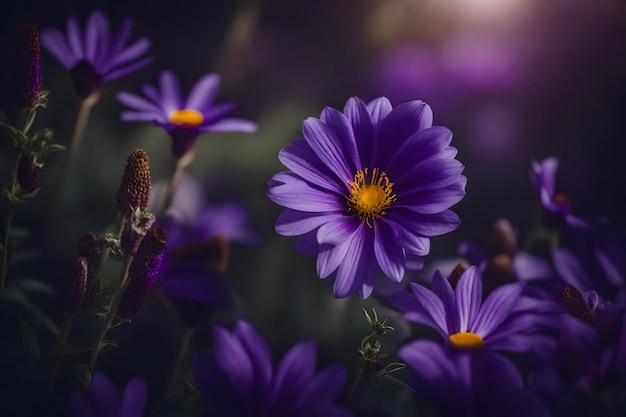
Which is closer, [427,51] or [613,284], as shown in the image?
[613,284]

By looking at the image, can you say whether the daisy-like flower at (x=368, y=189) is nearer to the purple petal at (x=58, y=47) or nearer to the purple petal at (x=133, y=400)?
the purple petal at (x=133, y=400)

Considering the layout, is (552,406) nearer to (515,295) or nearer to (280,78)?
(515,295)

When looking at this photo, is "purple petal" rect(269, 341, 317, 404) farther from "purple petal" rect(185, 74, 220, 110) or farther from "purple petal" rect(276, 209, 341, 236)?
"purple petal" rect(185, 74, 220, 110)

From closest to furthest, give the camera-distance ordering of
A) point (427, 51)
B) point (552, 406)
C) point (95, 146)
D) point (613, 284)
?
point (552, 406) < point (613, 284) < point (95, 146) < point (427, 51)

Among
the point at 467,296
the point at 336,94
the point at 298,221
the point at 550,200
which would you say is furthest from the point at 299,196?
the point at 336,94

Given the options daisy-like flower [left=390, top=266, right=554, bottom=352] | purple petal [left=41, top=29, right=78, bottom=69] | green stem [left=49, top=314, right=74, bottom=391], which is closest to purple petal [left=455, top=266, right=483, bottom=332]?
daisy-like flower [left=390, top=266, right=554, bottom=352]

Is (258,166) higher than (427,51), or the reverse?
(427,51)

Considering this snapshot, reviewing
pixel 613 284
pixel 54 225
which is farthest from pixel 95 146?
→ pixel 613 284
